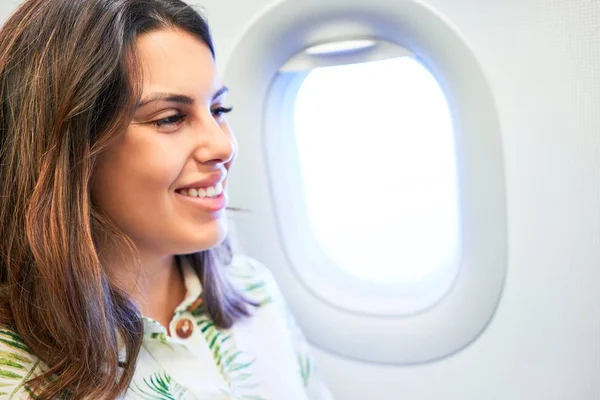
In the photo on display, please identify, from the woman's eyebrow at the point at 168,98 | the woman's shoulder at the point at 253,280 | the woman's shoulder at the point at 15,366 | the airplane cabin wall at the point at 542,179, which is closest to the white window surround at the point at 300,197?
the airplane cabin wall at the point at 542,179

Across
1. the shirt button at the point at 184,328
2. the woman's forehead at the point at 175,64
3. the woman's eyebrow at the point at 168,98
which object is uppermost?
the woman's forehead at the point at 175,64

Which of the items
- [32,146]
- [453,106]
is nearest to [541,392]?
[453,106]

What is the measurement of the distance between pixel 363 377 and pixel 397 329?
0.56 ft

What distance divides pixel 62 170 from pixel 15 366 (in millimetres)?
317

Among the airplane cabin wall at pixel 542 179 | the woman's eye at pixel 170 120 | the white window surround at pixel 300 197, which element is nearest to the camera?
the woman's eye at pixel 170 120

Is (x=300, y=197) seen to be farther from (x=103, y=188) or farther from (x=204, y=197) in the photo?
(x=103, y=188)

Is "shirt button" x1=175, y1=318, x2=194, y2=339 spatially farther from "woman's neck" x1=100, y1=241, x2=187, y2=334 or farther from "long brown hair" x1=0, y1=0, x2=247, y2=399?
"long brown hair" x1=0, y1=0, x2=247, y2=399

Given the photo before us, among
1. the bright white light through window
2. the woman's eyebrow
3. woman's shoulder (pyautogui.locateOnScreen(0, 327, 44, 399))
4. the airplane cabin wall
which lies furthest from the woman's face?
the bright white light through window

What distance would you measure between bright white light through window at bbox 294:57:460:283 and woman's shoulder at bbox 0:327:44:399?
2.95ft

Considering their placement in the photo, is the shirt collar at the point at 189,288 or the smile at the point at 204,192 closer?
the smile at the point at 204,192

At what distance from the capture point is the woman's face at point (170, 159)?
112cm

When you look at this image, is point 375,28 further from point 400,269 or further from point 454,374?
point 454,374

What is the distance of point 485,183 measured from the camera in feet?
4.73

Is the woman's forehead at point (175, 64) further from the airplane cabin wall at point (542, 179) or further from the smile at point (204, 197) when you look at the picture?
the airplane cabin wall at point (542, 179)
